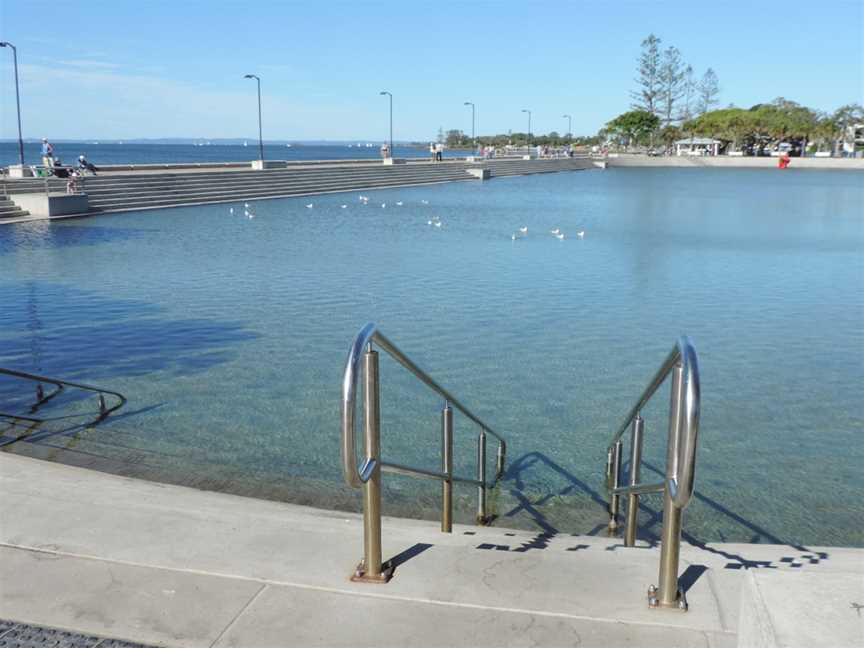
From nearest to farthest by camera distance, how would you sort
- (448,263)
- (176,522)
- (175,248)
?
(176,522) < (448,263) < (175,248)

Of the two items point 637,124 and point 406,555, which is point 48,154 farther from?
point 637,124

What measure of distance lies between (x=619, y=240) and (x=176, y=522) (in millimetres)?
20146

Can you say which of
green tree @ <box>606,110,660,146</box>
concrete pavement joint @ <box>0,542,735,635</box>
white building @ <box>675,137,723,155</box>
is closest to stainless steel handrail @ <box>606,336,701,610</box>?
concrete pavement joint @ <box>0,542,735,635</box>

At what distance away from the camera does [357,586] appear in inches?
122

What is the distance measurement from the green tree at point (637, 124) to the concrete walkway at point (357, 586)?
4500 inches

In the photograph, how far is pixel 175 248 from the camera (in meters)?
19.1

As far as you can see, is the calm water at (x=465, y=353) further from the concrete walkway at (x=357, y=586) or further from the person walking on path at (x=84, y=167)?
the person walking on path at (x=84, y=167)

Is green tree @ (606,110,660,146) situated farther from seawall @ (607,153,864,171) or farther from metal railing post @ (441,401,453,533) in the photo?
metal railing post @ (441,401,453,533)

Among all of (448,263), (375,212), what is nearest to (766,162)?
(375,212)

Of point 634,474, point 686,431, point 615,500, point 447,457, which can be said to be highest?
point 686,431

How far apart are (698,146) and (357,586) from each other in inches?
4651

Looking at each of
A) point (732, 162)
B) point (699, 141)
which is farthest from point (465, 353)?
point (699, 141)

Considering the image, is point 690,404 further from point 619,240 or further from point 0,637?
point 619,240

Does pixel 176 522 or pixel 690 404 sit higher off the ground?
pixel 690 404
